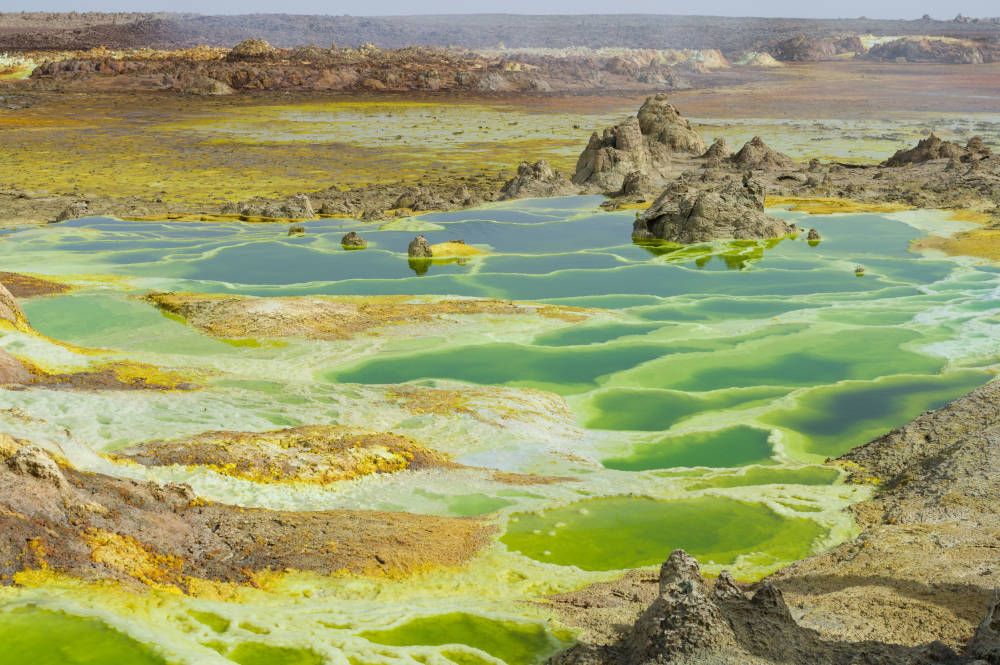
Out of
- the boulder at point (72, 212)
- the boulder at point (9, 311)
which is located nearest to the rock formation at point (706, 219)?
the boulder at point (72, 212)

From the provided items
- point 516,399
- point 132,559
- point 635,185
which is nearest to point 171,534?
point 132,559

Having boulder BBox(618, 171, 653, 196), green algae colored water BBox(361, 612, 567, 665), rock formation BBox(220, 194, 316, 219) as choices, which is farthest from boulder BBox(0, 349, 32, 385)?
boulder BBox(618, 171, 653, 196)

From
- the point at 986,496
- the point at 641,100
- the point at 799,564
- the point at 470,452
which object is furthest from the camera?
the point at 641,100

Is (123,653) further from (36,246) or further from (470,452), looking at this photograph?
(36,246)

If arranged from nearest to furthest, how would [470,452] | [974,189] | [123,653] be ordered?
[123,653]
[470,452]
[974,189]

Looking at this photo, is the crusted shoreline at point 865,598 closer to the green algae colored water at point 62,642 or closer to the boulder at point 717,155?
the green algae colored water at point 62,642

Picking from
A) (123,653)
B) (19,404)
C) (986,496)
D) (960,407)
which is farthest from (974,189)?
(123,653)

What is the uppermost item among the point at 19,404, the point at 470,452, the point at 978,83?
the point at 978,83

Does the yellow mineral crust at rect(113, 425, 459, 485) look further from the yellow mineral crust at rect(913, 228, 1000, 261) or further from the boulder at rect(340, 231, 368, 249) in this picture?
the yellow mineral crust at rect(913, 228, 1000, 261)
